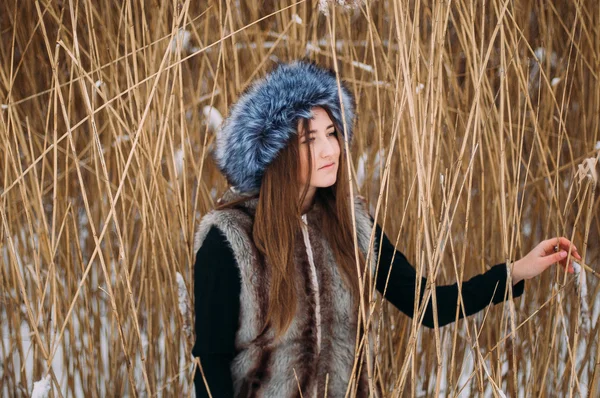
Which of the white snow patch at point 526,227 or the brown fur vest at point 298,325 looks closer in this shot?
the brown fur vest at point 298,325

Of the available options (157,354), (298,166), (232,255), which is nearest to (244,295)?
(232,255)

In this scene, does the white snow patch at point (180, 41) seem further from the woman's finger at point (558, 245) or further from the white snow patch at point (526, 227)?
the white snow patch at point (526, 227)

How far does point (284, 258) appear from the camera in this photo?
1124 millimetres

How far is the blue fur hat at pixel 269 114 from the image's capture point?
3.67 feet

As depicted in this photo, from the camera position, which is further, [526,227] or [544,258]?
[526,227]

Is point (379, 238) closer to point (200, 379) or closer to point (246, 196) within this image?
point (246, 196)

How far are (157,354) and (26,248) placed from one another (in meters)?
0.51

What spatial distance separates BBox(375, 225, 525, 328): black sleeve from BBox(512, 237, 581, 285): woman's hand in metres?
0.03

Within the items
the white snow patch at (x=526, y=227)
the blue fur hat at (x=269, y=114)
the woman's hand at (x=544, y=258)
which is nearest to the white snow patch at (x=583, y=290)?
the woman's hand at (x=544, y=258)

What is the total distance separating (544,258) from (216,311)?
1.56 ft

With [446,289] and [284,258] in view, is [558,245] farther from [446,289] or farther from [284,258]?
[284,258]

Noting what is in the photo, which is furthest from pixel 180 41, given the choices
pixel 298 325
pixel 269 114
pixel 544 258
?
pixel 544 258

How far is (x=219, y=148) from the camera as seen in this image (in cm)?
119

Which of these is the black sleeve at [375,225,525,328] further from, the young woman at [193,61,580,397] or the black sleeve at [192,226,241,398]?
the black sleeve at [192,226,241,398]
